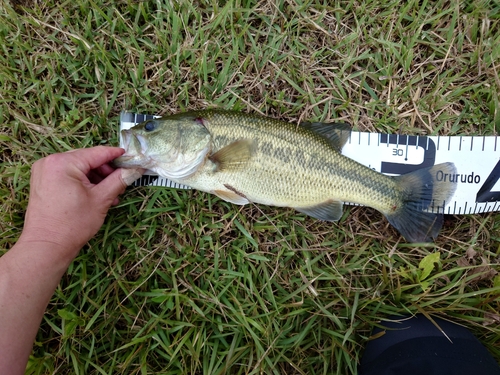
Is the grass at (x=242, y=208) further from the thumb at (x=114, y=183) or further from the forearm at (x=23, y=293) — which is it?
the forearm at (x=23, y=293)

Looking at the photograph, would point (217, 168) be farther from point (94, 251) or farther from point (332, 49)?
point (332, 49)

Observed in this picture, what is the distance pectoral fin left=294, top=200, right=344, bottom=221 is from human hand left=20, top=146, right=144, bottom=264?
169cm

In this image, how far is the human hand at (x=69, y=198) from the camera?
2.67 metres

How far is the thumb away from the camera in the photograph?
285cm

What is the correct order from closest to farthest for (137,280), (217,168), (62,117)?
(217,168) → (137,280) → (62,117)

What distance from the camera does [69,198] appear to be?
8.80ft

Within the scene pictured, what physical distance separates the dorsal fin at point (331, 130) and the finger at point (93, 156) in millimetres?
1761

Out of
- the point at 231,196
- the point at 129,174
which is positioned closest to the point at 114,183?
the point at 129,174

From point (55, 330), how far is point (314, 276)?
2427 millimetres

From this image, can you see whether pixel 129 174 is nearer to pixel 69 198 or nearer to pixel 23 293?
pixel 69 198

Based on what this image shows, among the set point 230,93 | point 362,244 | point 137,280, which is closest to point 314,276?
point 362,244

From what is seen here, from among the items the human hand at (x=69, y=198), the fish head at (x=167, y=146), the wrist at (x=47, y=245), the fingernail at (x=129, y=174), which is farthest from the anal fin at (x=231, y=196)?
the wrist at (x=47, y=245)

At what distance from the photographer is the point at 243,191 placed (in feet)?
10.1

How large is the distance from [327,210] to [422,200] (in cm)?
88
